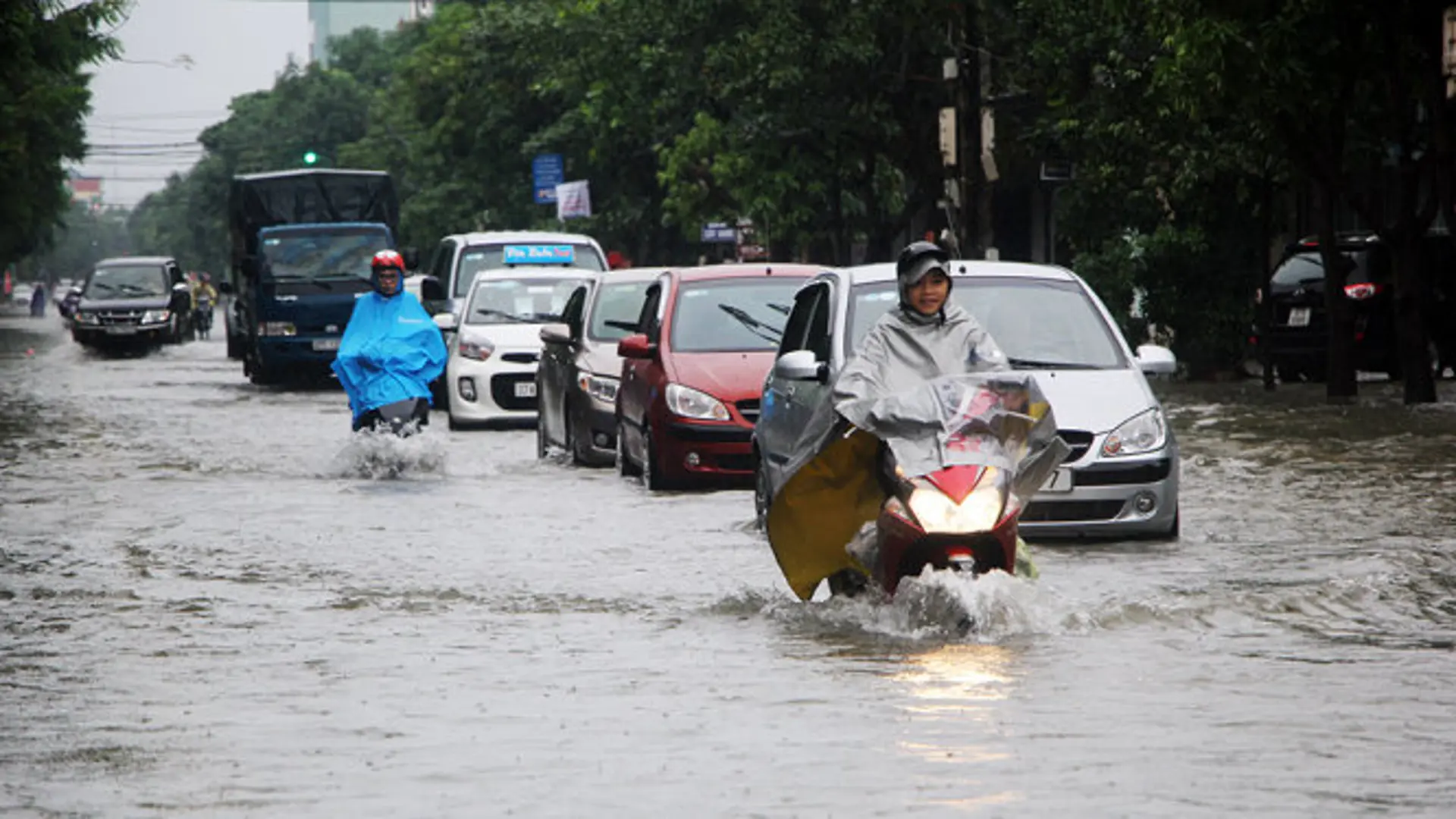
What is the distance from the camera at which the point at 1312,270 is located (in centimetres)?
3238

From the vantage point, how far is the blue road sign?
68.8 m

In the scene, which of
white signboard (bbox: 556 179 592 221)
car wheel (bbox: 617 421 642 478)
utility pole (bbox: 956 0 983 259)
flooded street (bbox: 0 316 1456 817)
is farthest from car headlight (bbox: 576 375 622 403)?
white signboard (bbox: 556 179 592 221)

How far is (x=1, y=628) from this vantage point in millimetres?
11273

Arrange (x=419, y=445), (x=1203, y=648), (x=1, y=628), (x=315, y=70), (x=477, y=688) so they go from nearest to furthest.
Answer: (x=477, y=688), (x=1203, y=648), (x=1, y=628), (x=419, y=445), (x=315, y=70)

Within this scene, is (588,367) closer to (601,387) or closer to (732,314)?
(601,387)

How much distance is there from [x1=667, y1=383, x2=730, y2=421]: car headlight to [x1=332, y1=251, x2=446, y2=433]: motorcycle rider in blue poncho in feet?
6.75

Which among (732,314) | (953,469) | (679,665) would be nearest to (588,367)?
(732,314)

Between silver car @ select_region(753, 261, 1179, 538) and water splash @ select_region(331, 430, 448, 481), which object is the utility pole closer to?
water splash @ select_region(331, 430, 448, 481)

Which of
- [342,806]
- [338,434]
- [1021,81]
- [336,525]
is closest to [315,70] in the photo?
[1021,81]

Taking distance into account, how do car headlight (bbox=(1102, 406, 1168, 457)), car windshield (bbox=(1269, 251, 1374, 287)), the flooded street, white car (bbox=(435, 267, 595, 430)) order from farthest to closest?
car windshield (bbox=(1269, 251, 1374, 287)) → white car (bbox=(435, 267, 595, 430)) → car headlight (bbox=(1102, 406, 1168, 457)) → the flooded street

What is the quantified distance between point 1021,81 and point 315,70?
333 ft

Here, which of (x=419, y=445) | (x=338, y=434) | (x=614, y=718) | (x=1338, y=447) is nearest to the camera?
(x=614, y=718)

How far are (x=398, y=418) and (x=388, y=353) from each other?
578 millimetres

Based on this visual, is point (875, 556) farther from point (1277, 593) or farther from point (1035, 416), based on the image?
point (1277, 593)
